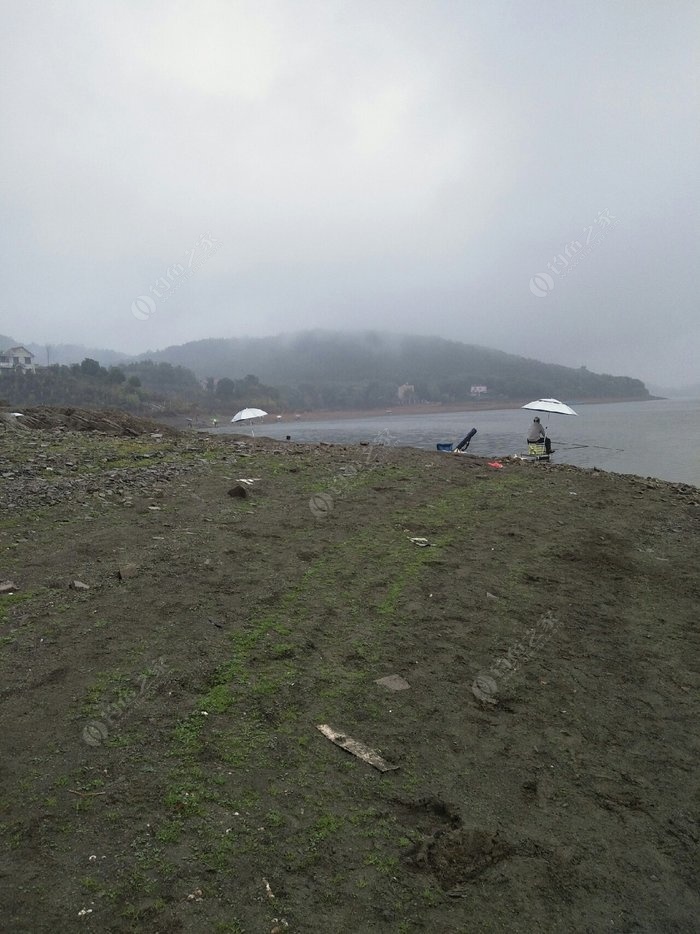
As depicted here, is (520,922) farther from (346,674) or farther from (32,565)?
(32,565)

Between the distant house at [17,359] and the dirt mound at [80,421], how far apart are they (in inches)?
3052

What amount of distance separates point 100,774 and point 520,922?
2.49 meters

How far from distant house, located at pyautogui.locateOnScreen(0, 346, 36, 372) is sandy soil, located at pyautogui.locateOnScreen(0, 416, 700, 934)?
95.4m

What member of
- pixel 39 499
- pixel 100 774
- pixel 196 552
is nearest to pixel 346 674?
pixel 100 774

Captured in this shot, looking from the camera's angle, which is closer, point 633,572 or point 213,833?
point 213,833

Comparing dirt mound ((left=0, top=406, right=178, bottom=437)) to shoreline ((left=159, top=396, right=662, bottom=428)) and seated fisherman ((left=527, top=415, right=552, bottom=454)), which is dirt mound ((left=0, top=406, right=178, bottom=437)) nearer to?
seated fisherman ((left=527, top=415, right=552, bottom=454))

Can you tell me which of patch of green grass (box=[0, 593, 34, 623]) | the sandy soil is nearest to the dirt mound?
the sandy soil

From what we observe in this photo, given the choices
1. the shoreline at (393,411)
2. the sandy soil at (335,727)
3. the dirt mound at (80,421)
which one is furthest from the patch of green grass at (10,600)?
the shoreline at (393,411)

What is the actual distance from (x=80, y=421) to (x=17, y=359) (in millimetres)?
91260

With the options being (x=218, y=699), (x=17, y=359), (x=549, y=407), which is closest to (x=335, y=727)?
(x=218, y=699)

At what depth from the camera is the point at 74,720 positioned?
12.5ft

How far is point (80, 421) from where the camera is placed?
783 inches

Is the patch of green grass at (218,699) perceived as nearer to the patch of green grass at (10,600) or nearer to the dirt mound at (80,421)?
the patch of green grass at (10,600)

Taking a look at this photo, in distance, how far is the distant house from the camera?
89.0 meters
